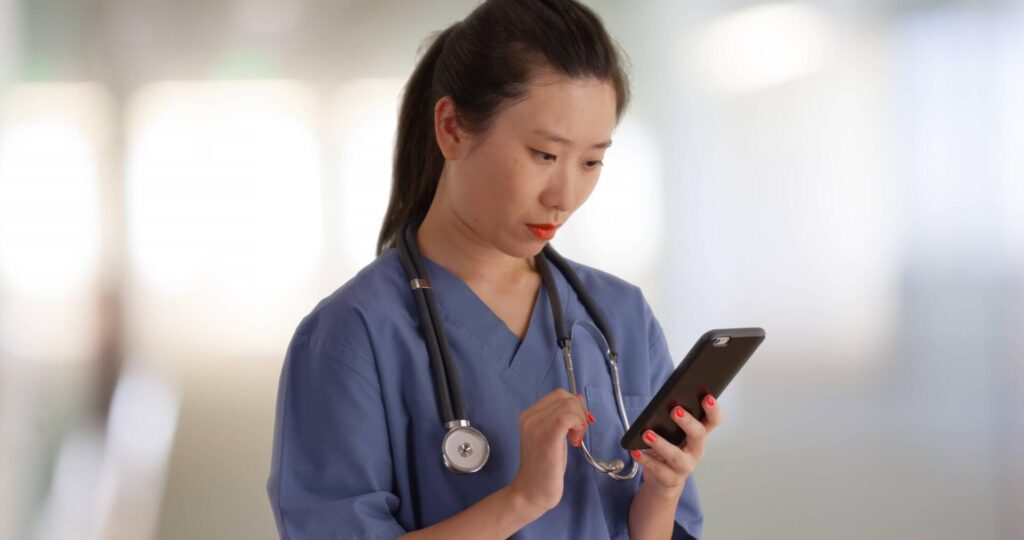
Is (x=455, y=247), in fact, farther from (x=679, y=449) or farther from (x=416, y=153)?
(x=679, y=449)

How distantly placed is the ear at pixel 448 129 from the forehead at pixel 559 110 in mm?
61

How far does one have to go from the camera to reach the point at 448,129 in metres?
1.16

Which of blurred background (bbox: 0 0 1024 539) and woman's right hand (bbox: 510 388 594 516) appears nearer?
woman's right hand (bbox: 510 388 594 516)

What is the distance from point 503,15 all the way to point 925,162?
185 centimetres

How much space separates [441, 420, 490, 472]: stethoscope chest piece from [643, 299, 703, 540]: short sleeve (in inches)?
10.9

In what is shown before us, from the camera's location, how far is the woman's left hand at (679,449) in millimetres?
1088

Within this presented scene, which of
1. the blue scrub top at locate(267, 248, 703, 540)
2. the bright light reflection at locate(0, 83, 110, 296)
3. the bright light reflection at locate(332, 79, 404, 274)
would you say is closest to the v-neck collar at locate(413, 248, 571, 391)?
the blue scrub top at locate(267, 248, 703, 540)

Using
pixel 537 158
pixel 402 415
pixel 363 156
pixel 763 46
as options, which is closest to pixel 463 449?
pixel 402 415

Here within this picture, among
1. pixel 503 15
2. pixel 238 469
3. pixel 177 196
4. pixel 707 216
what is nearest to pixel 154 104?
pixel 177 196

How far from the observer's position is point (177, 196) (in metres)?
2.43

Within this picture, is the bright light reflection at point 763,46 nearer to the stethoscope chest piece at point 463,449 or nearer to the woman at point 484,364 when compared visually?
the woman at point 484,364

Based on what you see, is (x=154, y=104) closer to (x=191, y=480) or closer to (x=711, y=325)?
(x=191, y=480)

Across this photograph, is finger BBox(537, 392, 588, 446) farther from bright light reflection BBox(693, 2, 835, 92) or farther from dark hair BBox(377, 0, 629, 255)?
bright light reflection BBox(693, 2, 835, 92)

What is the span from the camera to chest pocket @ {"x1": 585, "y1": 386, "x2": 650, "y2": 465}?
1192 mm
